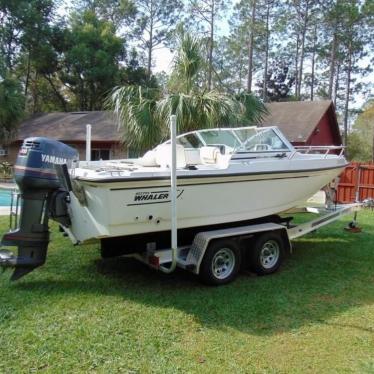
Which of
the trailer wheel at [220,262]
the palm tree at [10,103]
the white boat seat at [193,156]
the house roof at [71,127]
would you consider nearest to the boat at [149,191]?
the white boat seat at [193,156]

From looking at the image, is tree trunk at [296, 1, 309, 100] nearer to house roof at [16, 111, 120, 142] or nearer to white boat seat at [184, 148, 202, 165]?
house roof at [16, 111, 120, 142]

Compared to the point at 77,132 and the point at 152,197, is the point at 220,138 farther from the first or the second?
the point at 77,132

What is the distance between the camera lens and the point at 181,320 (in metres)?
4.57

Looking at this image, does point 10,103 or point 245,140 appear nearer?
point 245,140

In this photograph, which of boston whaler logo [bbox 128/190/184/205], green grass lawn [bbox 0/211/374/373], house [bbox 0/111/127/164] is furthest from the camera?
house [bbox 0/111/127/164]

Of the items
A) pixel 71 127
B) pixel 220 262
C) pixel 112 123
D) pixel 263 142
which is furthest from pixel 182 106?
pixel 71 127

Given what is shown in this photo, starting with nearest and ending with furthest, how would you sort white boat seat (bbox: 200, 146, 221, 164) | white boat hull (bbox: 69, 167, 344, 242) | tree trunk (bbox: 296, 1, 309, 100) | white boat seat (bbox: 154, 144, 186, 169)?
white boat hull (bbox: 69, 167, 344, 242) < white boat seat (bbox: 154, 144, 186, 169) < white boat seat (bbox: 200, 146, 221, 164) < tree trunk (bbox: 296, 1, 309, 100)

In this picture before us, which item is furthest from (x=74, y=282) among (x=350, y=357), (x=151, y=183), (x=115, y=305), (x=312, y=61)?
(x=312, y=61)

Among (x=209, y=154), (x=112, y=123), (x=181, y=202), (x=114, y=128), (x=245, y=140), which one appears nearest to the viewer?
(x=181, y=202)

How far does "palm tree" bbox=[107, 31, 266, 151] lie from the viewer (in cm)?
959

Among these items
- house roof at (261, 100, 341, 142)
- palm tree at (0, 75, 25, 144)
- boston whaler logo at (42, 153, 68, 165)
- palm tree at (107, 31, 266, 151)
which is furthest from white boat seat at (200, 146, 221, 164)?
house roof at (261, 100, 341, 142)

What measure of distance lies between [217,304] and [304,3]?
30.4 meters

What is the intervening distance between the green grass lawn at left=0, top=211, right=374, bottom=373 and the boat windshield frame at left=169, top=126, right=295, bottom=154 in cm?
183

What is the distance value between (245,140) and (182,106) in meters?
3.33
